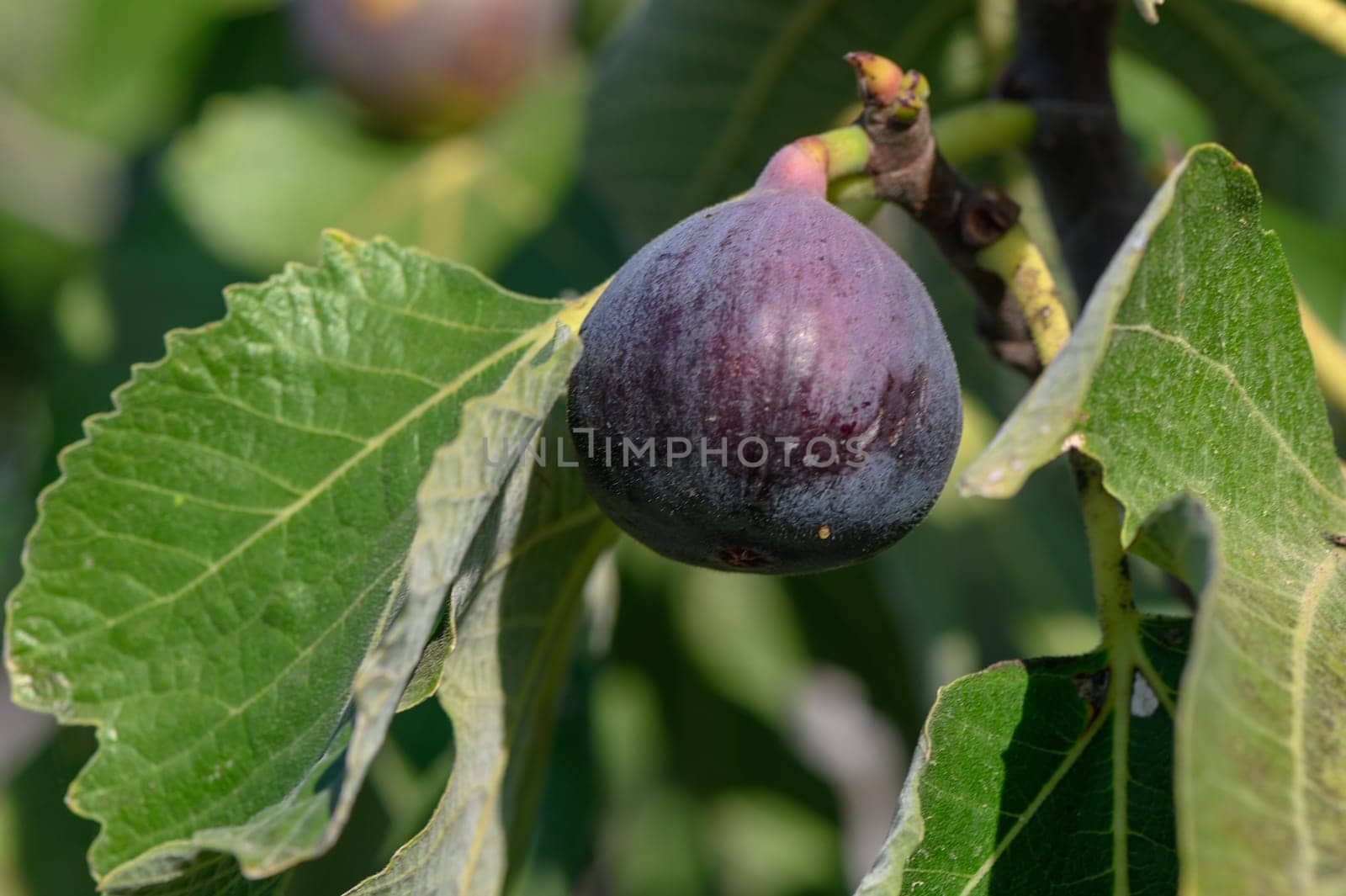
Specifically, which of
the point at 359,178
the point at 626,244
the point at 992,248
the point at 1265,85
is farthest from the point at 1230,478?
the point at 359,178

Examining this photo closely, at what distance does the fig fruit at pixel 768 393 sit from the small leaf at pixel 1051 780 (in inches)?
4.6

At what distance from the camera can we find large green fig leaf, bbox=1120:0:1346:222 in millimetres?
1314

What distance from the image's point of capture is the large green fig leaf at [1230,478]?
1.74ft

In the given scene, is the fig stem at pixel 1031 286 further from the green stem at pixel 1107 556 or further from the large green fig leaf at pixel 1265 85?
the large green fig leaf at pixel 1265 85

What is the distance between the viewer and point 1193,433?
26.9 inches

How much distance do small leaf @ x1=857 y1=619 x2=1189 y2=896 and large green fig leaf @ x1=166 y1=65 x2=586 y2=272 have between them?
1.18 m

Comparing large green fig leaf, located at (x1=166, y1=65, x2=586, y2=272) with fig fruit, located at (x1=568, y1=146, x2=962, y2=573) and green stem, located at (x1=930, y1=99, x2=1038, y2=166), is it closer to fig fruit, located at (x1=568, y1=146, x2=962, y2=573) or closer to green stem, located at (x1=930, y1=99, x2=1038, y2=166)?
green stem, located at (x1=930, y1=99, x2=1038, y2=166)

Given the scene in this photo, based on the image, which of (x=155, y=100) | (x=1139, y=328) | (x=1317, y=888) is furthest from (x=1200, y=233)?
(x=155, y=100)

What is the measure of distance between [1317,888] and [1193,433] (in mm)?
232

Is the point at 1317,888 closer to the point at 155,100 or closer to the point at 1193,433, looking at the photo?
the point at 1193,433

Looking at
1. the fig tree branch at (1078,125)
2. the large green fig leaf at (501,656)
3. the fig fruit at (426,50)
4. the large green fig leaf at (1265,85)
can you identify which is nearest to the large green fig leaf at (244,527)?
the large green fig leaf at (501,656)

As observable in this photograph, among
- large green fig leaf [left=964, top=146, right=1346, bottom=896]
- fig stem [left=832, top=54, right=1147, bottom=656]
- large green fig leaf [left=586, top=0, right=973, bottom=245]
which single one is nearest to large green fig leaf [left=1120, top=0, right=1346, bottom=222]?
large green fig leaf [left=586, top=0, right=973, bottom=245]

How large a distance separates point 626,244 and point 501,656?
91 cm

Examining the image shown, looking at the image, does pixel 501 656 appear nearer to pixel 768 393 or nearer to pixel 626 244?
pixel 768 393
